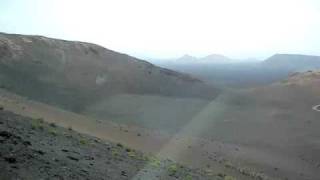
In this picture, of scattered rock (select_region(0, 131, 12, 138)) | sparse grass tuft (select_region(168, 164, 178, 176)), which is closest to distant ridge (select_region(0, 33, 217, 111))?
sparse grass tuft (select_region(168, 164, 178, 176))

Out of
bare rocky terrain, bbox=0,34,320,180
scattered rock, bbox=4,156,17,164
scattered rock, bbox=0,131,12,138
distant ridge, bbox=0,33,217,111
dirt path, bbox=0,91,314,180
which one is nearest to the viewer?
scattered rock, bbox=4,156,17,164

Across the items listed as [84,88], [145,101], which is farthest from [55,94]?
[145,101]

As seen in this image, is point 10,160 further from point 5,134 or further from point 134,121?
point 134,121

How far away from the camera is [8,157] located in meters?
11.0

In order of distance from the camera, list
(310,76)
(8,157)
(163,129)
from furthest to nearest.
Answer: (310,76) < (163,129) < (8,157)

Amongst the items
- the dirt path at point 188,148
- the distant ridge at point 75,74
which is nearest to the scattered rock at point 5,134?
the dirt path at point 188,148

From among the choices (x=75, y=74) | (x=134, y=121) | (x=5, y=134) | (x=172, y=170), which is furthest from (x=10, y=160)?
(x=75, y=74)

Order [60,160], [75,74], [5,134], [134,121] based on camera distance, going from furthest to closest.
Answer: [75,74] → [134,121] → [5,134] → [60,160]

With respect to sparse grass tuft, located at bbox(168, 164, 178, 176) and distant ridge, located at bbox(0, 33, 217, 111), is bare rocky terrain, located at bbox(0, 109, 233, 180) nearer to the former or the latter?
sparse grass tuft, located at bbox(168, 164, 178, 176)

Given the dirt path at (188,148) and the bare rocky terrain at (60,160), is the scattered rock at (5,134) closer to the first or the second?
the bare rocky terrain at (60,160)

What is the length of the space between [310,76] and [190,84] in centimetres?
2015

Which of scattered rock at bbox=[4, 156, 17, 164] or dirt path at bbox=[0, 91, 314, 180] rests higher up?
scattered rock at bbox=[4, 156, 17, 164]

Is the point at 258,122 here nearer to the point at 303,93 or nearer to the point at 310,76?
the point at 303,93

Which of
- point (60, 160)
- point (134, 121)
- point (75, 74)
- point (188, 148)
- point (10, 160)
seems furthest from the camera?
point (75, 74)
